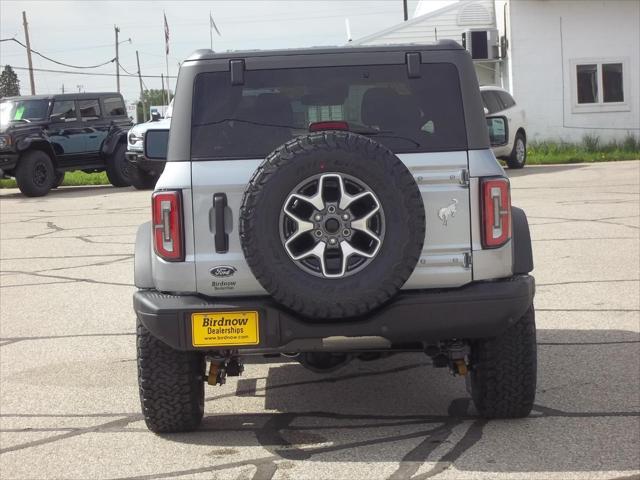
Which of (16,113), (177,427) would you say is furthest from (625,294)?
(16,113)

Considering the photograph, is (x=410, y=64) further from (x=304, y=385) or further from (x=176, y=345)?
(x=304, y=385)

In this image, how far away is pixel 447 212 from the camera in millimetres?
5027

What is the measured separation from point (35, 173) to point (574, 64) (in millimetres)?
13554

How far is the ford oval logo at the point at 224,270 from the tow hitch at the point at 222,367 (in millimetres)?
433

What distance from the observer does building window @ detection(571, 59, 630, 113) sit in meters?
27.6

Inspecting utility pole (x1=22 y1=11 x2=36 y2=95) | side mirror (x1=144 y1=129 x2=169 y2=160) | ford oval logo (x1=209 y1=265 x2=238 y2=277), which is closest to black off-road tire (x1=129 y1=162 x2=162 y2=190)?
side mirror (x1=144 y1=129 x2=169 y2=160)

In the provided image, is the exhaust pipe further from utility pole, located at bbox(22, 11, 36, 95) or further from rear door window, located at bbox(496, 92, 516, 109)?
utility pole, located at bbox(22, 11, 36, 95)

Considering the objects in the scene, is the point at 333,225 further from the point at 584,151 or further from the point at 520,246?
the point at 584,151

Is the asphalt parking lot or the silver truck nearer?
the asphalt parking lot

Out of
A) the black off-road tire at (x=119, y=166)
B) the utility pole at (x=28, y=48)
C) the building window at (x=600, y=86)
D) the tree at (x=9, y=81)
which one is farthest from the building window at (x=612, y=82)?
the tree at (x=9, y=81)

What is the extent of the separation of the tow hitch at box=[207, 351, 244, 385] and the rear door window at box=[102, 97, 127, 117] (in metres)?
19.0

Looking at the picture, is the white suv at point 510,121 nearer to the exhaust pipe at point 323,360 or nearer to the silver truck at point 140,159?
the silver truck at point 140,159

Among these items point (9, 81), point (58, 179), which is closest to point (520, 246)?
point (58, 179)

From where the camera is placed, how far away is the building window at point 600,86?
2761 centimetres
